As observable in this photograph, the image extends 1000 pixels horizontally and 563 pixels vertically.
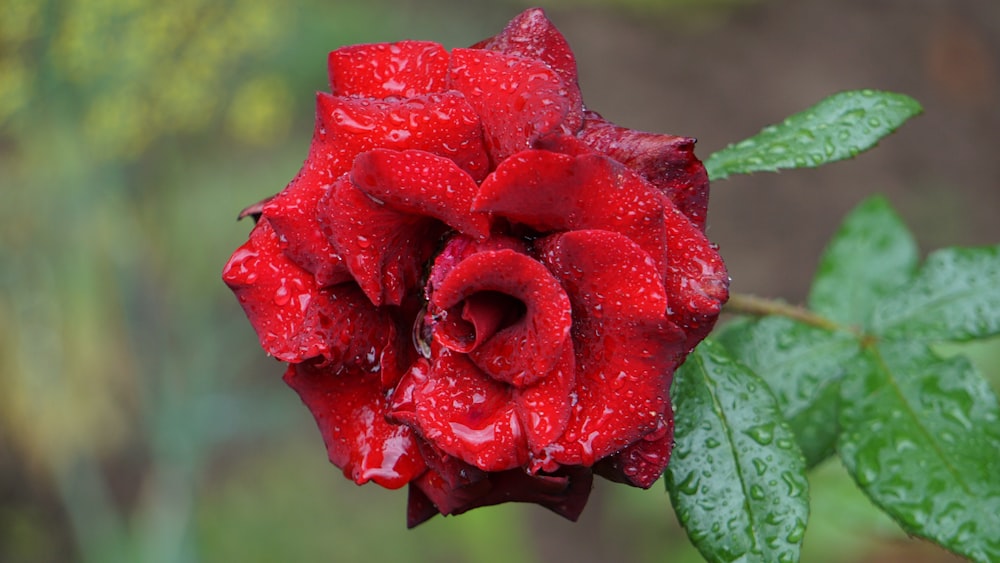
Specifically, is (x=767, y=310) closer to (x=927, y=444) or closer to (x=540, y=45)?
(x=927, y=444)

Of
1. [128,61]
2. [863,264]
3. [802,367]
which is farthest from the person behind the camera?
[128,61]

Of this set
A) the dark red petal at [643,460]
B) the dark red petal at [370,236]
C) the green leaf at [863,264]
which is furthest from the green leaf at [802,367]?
the dark red petal at [370,236]

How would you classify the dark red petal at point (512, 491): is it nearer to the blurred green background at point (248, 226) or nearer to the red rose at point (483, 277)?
the red rose at point (483, 277)

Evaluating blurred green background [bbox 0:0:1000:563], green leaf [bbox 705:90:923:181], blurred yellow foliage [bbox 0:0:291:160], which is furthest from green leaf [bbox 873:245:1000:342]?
blurred yellow foliage [bbox 0:0:291:160]

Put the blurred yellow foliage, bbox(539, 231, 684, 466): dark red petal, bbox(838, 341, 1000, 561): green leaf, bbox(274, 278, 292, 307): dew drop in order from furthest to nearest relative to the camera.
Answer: the blurred yellow foliage, bbox(838, 341, 1000, 561): green leaf, bbox(274, 278, 292, 307): dew drop, bbox(539, 231, 684, 466): dark red petal

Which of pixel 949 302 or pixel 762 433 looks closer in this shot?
pixel 762 433

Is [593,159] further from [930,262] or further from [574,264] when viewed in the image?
[930,262]

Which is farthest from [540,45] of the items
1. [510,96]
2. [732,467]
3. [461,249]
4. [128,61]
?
[128,61]

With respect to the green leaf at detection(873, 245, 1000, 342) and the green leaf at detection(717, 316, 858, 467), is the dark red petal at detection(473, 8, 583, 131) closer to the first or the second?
the green leaf at detection(717, 316, 858, 467)
